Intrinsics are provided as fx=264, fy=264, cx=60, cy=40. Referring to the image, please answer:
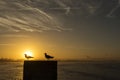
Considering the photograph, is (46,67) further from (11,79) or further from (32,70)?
(11,79)

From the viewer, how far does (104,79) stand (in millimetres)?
109750

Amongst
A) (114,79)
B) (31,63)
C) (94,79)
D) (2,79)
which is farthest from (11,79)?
(31,63)

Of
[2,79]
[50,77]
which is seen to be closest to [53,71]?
[50,77]

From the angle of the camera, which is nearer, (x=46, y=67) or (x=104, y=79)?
(x=46, y=67)

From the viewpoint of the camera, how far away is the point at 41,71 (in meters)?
14.0

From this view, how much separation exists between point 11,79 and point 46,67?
325 feet

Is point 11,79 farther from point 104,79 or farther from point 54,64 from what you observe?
point 54,64

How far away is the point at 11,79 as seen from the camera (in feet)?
361

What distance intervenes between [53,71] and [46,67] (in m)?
0.43

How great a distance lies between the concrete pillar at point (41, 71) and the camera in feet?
45.8

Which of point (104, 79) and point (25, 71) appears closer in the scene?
point (25, 71)

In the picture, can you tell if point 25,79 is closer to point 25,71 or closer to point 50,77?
point 25,71

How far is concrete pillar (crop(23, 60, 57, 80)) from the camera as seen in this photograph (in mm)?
13947

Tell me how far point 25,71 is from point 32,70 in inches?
16.1
